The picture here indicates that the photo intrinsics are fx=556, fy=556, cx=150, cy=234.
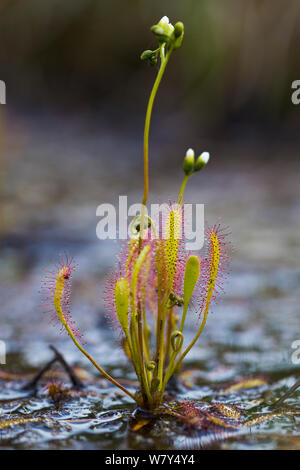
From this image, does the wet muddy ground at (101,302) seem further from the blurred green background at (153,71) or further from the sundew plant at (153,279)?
the blurred green background at (153,71)

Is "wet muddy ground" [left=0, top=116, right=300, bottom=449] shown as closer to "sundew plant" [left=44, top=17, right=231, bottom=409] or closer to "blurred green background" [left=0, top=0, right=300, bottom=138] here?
"sundew plant" [left=44, top=17, right=231, bottom=409]

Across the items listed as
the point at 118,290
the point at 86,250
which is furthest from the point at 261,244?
the point at 118,290

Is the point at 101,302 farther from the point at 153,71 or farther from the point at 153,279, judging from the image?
the point at 153,71

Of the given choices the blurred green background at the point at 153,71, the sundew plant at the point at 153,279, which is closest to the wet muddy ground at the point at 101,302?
the sundew plant at the point at 153,279

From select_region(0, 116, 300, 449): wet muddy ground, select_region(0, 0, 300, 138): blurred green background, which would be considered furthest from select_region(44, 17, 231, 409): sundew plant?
select_region(0, 0, 300, 138): blurred green background

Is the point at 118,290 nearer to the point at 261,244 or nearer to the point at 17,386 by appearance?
the point at 17,386

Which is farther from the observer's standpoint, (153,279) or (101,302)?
(101,302)

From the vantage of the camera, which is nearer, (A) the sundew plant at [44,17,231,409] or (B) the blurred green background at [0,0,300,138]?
(A) the sundew plant at [44,17,231,409]

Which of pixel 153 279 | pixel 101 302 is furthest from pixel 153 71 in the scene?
pixel 153 279
